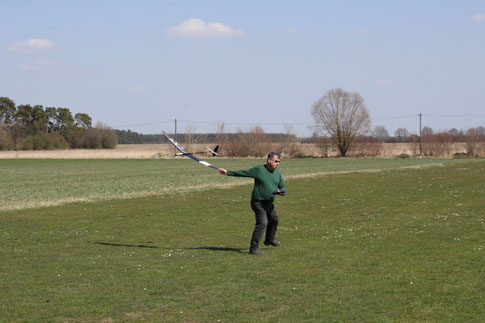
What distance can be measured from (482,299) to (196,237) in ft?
31.9

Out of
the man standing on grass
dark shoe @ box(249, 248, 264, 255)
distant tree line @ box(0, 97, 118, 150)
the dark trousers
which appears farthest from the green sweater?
distant tree line @ box(0, 97, 118, 150)

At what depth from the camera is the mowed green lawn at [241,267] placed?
9.34m

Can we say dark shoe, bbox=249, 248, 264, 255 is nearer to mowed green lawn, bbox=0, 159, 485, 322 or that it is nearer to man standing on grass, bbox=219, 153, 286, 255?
man standing on grass, bbox=219, 153, 286, 255

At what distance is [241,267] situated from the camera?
12.8 meters

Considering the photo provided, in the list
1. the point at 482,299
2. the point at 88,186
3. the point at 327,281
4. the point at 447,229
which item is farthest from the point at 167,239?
the point at 88,186

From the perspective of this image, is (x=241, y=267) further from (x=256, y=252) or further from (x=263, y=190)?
(x=263, y=190)

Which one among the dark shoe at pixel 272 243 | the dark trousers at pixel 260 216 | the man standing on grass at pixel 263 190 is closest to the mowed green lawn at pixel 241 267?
the dark shoe at pixel 272 243

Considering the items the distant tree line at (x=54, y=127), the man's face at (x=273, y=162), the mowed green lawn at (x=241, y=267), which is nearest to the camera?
the mowed green lawn at (x=241, y=267)

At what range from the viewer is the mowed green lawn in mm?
9344

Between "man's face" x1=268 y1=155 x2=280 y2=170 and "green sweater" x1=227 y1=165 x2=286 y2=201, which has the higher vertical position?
A: "man's face" x1=268 y1=155 x2=280 y2=170

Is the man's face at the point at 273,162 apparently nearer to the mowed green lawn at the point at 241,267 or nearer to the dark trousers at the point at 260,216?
the dark trousers at the point at 260,216

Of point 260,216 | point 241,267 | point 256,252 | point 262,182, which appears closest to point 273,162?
point 262,182

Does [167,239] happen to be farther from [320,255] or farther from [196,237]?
[320,255]

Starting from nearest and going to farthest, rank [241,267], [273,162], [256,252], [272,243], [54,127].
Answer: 1. [241,267]
2. [273,162]
3. [256,252]
4. [272,243]
5. [54,127]
